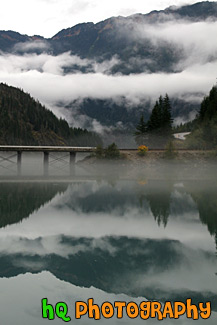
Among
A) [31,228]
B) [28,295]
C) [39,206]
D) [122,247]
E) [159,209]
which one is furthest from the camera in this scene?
[39,206]

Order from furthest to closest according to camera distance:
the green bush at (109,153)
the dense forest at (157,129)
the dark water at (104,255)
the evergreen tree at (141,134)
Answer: the evergreen tree at (141,134) → the dense forest at (157,129) → the green bush at (109,153) → the dark water at (104,255)

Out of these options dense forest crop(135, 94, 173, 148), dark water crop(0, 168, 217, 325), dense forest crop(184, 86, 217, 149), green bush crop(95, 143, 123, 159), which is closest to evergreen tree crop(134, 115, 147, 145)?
dense forest crop(135, 94, 173, 148)

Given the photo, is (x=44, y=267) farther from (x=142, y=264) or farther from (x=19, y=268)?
(x=142, y=264)

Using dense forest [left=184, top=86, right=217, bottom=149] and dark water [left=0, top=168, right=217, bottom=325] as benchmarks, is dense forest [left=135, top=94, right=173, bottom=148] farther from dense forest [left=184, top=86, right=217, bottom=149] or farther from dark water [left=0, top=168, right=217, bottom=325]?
dark water [left=0, top=168, right=217, bottom=325]

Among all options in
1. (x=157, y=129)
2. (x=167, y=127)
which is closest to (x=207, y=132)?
(x=167, y=127)

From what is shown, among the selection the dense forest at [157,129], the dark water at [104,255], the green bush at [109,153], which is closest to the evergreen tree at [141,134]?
the dense forest at [157,129]

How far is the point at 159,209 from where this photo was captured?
133 ft

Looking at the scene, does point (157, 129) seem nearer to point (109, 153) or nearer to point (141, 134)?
point (141, 134)

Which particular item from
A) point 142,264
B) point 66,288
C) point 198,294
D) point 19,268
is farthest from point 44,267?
point 198,294

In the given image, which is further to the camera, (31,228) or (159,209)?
(159,209)

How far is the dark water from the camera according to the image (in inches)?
708

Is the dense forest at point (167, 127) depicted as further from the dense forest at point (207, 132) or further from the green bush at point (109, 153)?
the green bush at point (109, 153)

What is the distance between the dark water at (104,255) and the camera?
59.0 ft

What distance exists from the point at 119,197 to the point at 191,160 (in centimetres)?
6285
